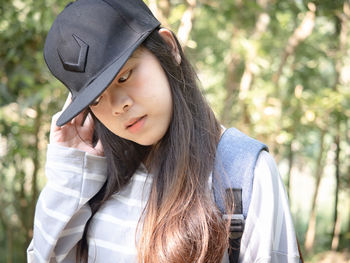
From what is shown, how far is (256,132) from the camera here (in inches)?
111

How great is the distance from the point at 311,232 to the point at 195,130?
404 cm

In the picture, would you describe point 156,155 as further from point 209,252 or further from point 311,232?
point 311,232

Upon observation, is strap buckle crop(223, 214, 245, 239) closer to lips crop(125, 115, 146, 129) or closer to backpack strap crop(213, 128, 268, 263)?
backpack strap crop(213, 128, 268, 263)

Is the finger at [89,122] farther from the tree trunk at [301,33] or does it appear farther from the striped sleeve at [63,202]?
the tree trunk at [301,33]

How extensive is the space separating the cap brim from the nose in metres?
0.08

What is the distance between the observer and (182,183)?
3.90 ft

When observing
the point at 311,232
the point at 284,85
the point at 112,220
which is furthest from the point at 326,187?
the point at 112,220

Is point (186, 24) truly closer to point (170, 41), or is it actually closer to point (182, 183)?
point (170, 41)

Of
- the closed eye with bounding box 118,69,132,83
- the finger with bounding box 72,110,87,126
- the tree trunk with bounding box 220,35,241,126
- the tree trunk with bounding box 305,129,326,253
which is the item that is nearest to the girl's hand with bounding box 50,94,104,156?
the finger with bounding box 72,110,87,126

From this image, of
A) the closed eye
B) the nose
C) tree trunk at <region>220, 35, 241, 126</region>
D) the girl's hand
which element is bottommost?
tree trunk at <region>220, 35, 241, 126</region>

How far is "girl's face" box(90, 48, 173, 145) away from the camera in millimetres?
1092

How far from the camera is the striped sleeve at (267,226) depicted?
1.06m

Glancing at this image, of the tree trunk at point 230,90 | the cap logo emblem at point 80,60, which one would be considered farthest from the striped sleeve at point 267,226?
the tree trunk at point 230,90

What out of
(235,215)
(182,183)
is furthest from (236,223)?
(182,183)
